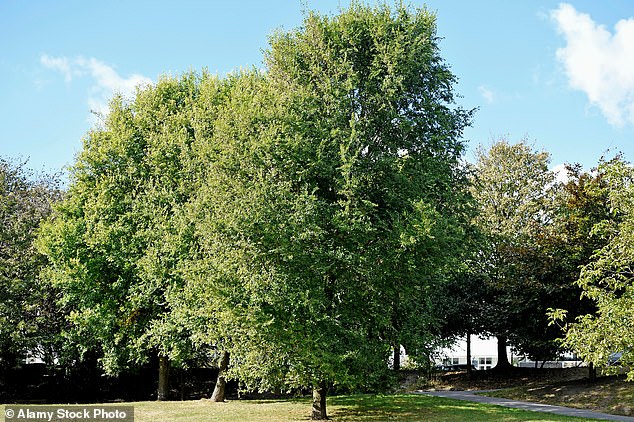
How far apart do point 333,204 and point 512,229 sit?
2023 cm

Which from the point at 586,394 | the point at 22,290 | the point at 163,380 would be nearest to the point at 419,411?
the point at 586,394

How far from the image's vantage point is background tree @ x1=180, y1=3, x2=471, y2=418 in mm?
15133

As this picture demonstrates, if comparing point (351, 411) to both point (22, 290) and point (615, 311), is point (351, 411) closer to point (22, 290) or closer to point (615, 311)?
point (615, 311)

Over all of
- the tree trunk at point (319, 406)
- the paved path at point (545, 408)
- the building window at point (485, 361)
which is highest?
the tree trunk at point (319, 406)

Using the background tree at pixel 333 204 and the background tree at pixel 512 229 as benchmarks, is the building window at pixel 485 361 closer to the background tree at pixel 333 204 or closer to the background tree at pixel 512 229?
the background tree at pixel 512 229

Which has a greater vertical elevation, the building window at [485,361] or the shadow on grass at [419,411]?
the shadow on grass at [419,411]

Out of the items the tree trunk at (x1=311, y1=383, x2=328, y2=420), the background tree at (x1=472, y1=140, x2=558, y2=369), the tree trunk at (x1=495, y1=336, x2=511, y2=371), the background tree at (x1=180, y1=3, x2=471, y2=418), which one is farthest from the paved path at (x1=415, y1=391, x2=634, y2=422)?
the tree trunk at (x1=311, y1=383, x2=328, y2=420)

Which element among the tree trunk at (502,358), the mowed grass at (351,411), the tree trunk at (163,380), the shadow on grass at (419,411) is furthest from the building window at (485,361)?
the tree trunk at (163,380)

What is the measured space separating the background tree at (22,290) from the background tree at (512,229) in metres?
20.1

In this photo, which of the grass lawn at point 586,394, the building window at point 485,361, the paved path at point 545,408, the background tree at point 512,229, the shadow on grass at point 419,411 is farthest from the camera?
the building window at point 485,361

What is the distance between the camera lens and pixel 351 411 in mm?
19328

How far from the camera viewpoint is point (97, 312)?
73.6ft

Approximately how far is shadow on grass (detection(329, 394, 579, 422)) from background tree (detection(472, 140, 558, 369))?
6.03 m

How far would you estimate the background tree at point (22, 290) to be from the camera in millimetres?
23078
